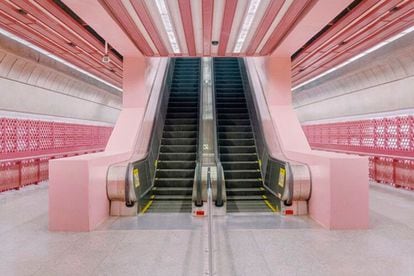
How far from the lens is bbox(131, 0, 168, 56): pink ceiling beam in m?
4.51

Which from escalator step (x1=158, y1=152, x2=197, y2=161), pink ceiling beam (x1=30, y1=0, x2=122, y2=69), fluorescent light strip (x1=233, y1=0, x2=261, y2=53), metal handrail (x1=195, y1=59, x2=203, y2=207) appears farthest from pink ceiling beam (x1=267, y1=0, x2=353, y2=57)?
pink ceiling beam (x1=30, y1=0, x2=122, y2=69)

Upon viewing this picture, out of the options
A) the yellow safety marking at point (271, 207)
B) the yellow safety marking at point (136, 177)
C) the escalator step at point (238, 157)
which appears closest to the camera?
the yellow safety marking at point (136, 177)

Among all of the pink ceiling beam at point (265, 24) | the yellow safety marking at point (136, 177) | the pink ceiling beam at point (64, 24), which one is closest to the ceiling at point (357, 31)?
the pink ceiling beam at point (265, 24)

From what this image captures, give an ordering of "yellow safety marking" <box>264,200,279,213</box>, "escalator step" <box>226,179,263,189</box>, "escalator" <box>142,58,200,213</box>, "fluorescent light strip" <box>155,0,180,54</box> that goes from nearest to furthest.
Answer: "fluorescent light strip" <box>155,0,180,54</box>
"yellow safety marking" <box>264,200,279,213</box>
"escalator" <box>142,58,200,213</box>
"escalator step" <box>226,179,263,189</box>

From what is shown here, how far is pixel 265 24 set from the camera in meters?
5.32

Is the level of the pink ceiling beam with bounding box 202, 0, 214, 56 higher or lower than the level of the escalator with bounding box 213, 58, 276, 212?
higher

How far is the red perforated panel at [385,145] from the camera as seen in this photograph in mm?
7812

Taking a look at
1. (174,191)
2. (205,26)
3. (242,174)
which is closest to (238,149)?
(242,174)

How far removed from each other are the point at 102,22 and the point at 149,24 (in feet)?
2.31

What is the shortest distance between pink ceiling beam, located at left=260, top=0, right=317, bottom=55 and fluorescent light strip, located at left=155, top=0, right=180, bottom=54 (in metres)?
1.71

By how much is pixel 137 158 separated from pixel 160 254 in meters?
2.66

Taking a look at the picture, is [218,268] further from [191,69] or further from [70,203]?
[191,69]

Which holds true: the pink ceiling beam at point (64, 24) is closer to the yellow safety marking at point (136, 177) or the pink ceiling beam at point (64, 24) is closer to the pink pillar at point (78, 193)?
the pink pillar at point (78, 193)

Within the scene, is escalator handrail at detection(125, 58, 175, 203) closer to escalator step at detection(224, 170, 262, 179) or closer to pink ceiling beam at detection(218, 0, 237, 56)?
escalator step at detection(224, 170, 262, 179)
